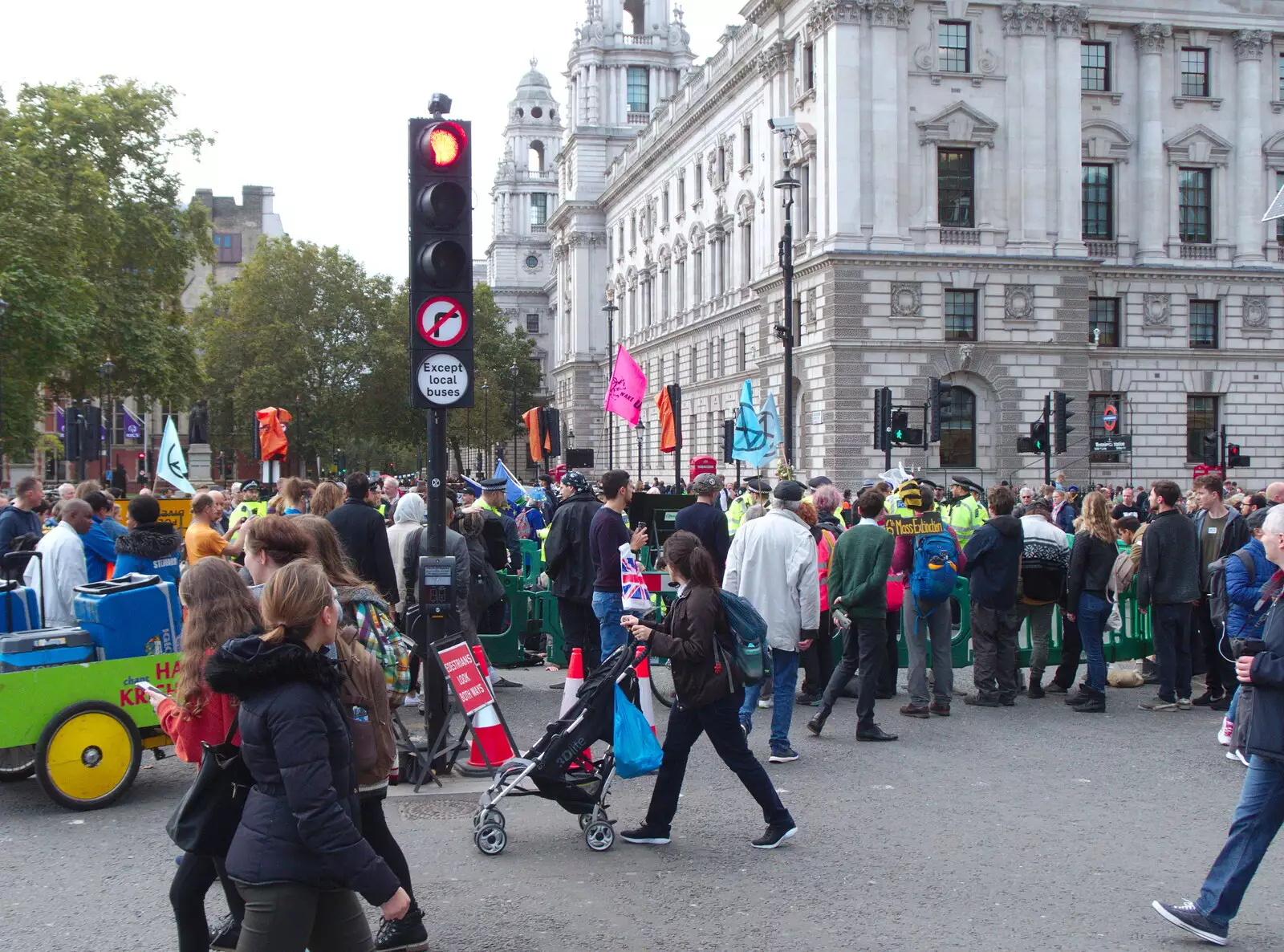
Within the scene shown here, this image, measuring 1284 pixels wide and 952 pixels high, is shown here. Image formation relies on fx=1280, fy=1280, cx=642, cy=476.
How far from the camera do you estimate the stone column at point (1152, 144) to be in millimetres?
45000

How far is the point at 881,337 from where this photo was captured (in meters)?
41.8

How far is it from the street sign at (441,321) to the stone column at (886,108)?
115 feet

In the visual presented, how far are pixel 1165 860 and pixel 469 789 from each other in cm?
427

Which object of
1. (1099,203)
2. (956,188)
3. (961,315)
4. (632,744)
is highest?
(1099,203)

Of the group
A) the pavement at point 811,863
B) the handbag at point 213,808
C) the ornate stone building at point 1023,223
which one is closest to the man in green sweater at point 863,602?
the pavement at point 811,863

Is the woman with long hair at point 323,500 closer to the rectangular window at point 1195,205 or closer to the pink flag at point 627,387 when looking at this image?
the pink flag at point 627,387

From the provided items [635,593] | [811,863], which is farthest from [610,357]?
[811,863]

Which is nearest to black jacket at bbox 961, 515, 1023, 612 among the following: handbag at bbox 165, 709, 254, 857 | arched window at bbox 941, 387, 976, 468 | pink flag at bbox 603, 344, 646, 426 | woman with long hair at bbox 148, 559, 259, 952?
woman with long hair at bbox 148, 559, 259, 952

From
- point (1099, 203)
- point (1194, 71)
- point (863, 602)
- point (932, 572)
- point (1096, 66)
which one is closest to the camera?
point (863, 602)

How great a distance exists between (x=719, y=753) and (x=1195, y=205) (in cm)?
4530

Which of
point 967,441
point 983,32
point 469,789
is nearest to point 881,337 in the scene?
point 967,441

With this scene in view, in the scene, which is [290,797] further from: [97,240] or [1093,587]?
[97,240]

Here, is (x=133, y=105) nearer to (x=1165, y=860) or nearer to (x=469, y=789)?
(x=469, y=789)

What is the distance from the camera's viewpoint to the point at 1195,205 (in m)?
46.3
